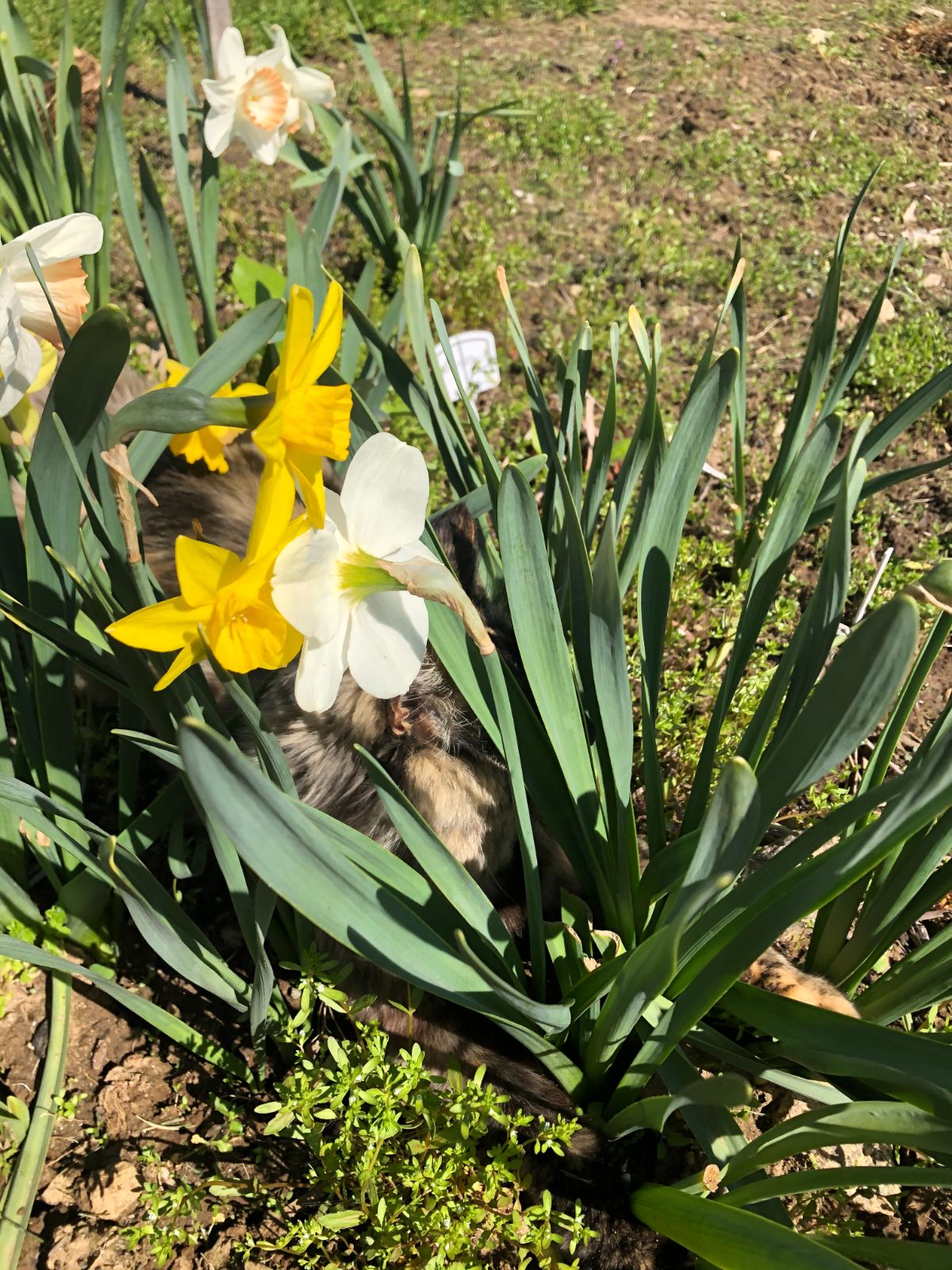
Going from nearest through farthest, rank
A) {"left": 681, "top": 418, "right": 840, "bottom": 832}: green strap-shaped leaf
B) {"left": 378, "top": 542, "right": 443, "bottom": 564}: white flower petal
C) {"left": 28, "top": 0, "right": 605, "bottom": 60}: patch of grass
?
{"left": 378, "top": 542, "right": 443, "bottom": 564}: white flower petal
{"left": 681, "top": 418, "right": 840, "bottom": 832}: green strap-shaped leaf
{"left": 28, "top": 0, "right": 605, "bottom": 60}: patch of grass

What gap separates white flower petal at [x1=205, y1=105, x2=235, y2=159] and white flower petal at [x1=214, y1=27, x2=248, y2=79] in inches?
2.5

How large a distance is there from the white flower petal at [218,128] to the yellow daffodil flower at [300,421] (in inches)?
44.3

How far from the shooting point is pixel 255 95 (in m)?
1.77

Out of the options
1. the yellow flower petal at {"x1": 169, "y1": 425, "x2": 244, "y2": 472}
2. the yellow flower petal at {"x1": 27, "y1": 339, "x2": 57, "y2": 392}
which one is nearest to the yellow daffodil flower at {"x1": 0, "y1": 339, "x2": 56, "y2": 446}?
the yellow flower petal at {"x1": 27, "y1": 339, "x2": 57, "y2": 392}

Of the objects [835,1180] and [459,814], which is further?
[459,814]

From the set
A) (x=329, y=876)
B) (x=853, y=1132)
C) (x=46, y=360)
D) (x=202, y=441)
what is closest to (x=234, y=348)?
(x=46, y=360)

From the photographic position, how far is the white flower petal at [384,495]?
0.87 metres

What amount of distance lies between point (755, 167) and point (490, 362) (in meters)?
1.61

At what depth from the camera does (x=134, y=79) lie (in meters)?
4.21

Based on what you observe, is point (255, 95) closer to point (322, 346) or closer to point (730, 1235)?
point (322, 346)

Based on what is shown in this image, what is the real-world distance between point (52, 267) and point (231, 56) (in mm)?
970

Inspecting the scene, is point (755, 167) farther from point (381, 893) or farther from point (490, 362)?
point (381, 893)

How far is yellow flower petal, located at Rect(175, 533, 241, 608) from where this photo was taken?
0.82 metres

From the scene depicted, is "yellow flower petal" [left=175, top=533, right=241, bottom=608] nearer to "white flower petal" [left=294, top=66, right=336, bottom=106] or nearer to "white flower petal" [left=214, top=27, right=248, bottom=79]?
"white flower petal" [left=214, top=27, right=248, bottom=79]
